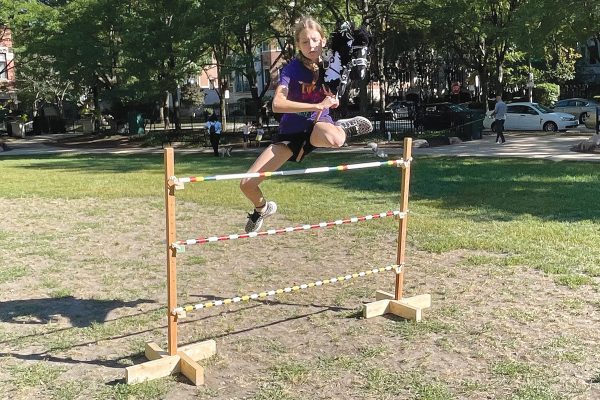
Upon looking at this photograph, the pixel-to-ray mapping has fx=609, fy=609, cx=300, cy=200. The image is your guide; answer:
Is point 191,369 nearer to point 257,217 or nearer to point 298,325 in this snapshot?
point 298,325

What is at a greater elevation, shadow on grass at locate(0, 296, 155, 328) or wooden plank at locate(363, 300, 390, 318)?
wooden plank at locate(363, 300, 390, 318)

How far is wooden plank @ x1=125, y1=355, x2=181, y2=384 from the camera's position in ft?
13.8

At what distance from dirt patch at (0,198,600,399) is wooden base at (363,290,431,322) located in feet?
0.28

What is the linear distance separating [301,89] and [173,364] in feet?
8.04

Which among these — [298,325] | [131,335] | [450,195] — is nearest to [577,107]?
[450,195]

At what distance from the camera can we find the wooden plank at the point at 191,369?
4.19 m

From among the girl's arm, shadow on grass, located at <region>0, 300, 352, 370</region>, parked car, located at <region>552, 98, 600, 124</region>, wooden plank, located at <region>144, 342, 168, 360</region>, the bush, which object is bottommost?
shadow on grass, located at <region>0, 300, 352, 370</region>

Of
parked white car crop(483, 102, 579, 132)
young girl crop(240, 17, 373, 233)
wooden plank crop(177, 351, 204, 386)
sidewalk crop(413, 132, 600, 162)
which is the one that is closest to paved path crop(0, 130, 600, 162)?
sidewalk crop(413, 132, 600, 162)

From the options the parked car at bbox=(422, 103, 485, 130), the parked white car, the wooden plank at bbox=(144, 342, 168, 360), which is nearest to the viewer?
the wooden plank at bbox=(144, 342, 168, 360)

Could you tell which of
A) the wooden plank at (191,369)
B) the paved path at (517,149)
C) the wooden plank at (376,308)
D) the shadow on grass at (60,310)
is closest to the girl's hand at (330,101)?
the wooden plank at (376,308)

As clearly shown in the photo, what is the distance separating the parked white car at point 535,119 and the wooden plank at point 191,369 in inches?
1115

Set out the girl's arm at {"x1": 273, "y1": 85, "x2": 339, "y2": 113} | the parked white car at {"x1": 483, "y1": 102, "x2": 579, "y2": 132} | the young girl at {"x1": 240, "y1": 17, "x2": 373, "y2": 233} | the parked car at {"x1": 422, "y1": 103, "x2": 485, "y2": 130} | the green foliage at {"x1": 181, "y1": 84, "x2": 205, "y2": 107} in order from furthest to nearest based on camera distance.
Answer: the green foliage at {"x1": 181, "y1": 84, "x2": 205, "y2": 107}
the parked white car at {"x1": 483, "y1": 102, "x2": 579, "y2": 132}
the parked car at {"x1": 422, "y1": 103, "x2": 485, "y2": 130}
the young girl at {"x1": 240, "y1": 17, "x2": 373, "y2": 233}
the girl's arm at {"x1": 273, "y1": 85, "x2": 339, "y2": 113}

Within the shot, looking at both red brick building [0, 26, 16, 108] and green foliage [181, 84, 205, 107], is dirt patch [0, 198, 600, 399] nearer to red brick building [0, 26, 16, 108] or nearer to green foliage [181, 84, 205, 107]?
red brick building [0, 26, 16, 108]

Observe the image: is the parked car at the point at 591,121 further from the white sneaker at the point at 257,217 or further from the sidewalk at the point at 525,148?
the white sneaker at the point at 257,217
